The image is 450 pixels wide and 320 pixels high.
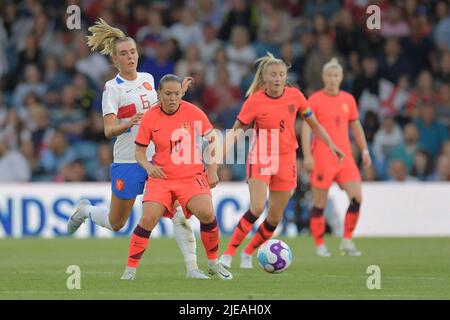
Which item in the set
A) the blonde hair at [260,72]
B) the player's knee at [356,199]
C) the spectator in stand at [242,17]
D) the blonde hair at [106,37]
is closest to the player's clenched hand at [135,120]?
the blonde hair at [106,37]

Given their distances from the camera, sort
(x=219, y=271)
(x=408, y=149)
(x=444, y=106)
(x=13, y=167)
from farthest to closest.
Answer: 1. (x=444, y=106)
2. (x=13, y=167)
3. (x=408, y=149)
4. (x=219, y=271)

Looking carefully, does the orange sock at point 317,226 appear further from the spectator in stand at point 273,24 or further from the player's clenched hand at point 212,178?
the spectator in stand at point 273,24

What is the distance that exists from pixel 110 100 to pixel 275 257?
2.20m

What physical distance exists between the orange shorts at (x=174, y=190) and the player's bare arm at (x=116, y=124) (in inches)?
21.2

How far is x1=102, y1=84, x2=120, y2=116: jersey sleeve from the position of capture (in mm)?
11734

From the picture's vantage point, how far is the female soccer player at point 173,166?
36.5ft

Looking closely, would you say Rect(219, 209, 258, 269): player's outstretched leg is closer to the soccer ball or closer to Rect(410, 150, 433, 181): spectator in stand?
the soccer ball

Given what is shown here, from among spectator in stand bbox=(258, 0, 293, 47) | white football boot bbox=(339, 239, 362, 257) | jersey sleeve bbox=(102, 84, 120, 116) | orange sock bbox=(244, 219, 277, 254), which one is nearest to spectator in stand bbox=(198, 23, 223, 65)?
spectator in stand bbox=(258, 0, 293, 47)

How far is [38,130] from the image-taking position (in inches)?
844

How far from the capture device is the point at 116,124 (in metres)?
11.7

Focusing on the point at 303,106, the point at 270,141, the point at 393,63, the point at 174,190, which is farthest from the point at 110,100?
the point at 393,63

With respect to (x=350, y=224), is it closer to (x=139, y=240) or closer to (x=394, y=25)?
(x=139, y=240)
